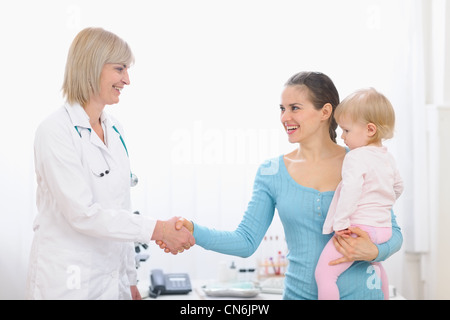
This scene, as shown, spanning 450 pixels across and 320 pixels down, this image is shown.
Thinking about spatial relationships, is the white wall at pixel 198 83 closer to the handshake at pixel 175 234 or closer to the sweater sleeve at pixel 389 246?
the handshake at pixel 175 234

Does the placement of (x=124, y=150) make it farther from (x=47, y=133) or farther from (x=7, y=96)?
(x=7, y=96)

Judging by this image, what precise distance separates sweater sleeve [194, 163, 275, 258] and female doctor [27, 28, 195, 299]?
2.5 inches

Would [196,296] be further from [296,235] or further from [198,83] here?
[198,83]

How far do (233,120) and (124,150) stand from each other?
1084 millimetres

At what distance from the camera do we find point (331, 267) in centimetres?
151

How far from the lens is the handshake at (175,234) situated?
1.65 metres

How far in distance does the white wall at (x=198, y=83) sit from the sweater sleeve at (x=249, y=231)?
1.01 metres

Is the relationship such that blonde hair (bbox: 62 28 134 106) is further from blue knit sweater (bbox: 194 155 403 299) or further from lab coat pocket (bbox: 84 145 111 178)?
blue knit sweater (bbox: 194 155 403 299)

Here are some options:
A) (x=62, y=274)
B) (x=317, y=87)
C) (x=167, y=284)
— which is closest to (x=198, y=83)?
(x=167, y=284)

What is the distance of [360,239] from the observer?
59.6 inches
